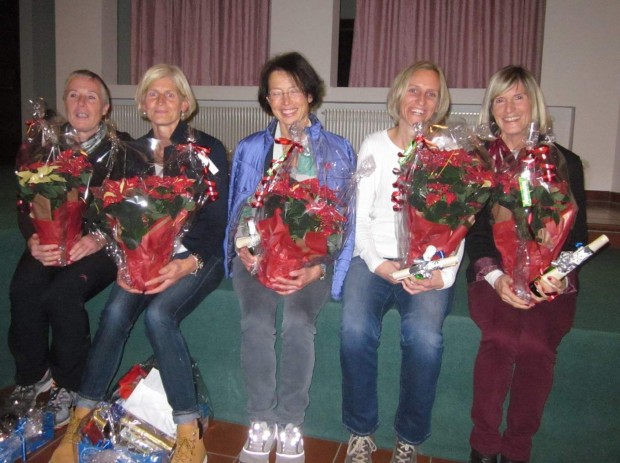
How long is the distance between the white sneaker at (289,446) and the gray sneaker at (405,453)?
0.34 meters

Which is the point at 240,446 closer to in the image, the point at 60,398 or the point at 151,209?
the point at 60,398

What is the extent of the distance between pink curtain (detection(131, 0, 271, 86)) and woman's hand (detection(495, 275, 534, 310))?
4.28 meters

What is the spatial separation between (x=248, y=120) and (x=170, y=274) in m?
3.85

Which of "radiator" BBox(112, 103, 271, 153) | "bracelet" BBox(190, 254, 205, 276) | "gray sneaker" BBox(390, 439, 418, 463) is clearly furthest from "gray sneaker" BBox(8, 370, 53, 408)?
"radiator" BBox(112, 103, 271, 153)

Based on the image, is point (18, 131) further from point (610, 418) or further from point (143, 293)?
point (610, 418)

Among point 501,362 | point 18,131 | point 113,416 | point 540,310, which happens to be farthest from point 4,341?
point 18,131

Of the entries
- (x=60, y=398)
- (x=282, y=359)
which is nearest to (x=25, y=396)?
(x=60, y=398)

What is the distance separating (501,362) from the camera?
162 centimetres

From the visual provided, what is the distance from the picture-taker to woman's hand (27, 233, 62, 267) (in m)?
1.88

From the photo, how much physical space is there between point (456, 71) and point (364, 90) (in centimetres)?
92

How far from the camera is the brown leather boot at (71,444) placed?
1.69 metres

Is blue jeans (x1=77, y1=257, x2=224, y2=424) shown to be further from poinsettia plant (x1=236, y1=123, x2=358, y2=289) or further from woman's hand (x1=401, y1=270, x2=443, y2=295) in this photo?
woman's hand (x1=401, y1=270, x2=443, y2=295)

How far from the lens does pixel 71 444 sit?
5.62 ft

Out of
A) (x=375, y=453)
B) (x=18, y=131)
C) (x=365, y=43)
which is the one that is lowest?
(x=375, y=453)
